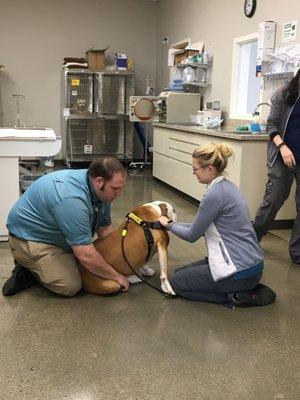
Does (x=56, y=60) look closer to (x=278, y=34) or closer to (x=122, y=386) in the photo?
(x=278, y=34)

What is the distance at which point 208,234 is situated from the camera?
239 centimetres

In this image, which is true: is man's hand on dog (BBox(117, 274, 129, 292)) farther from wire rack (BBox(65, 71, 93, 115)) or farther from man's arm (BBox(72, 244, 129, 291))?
wire rack (BBox(65, 71, 93, 115))

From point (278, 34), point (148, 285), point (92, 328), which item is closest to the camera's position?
point (92, 328)

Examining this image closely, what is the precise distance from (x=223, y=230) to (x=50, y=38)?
6.46m

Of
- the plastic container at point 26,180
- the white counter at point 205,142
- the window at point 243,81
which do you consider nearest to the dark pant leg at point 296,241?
the white counter at point 205,142

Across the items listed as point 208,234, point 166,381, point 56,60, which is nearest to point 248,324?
point 208,234

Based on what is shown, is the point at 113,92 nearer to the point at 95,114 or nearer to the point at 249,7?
the point at 95,114

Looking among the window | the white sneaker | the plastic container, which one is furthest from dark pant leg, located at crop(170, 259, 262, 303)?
the window

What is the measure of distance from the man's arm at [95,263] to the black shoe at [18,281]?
0.44 m

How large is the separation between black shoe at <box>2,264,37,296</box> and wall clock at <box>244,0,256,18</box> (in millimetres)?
3699

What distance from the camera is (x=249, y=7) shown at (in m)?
4.78

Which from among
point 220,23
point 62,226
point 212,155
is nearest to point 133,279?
point 62,226

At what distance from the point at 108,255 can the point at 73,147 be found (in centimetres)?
527

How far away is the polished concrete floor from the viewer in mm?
1712
